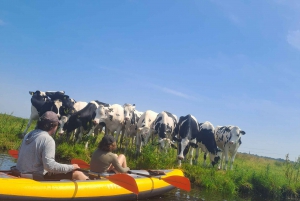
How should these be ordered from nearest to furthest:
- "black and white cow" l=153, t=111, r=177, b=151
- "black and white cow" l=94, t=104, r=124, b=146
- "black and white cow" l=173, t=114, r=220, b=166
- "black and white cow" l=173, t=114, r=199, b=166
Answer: "black and white cow" l=173, t=114, r=199, b=166, "black and white cow" l=173, t=114, r=220, b=166, "black and white cow" l=153, t=111, r=177, b=151, "black and white cow" l=94, t=104, r=124, b=146

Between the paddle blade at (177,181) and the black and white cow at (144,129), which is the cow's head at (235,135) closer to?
the black and white cow at (144,129)

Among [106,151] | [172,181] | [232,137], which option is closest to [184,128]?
[232,137]

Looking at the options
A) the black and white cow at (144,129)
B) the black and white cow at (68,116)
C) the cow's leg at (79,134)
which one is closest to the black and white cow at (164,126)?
the black and white cow at (144,129)

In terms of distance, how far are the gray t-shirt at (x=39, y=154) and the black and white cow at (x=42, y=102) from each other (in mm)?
10502

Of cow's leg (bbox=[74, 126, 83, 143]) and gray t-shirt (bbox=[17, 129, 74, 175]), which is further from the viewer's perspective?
cow's leg (bbox=[74, 126, 83, 143])

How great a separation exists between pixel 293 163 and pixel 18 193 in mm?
15413

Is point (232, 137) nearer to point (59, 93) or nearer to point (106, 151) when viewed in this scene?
point (59, 93)

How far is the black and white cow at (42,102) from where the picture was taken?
16.4 m

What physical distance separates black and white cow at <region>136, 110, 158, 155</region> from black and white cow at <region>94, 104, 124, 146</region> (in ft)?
3.55

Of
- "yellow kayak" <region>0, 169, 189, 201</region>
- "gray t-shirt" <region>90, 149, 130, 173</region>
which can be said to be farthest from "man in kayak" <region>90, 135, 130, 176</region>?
"yellow kayak" <region>0, 169, 189, 201</region>

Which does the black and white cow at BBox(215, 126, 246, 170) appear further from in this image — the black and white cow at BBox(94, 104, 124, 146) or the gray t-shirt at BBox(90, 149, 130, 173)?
the gray t-shirt at BBox(90, 149, 130, 173)

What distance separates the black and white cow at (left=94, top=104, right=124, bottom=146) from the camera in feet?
55.5

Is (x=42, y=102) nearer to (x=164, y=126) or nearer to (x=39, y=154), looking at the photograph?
(x=164, y=126)

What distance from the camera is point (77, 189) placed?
6719 millimetres
